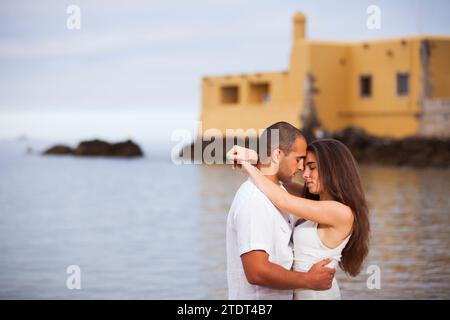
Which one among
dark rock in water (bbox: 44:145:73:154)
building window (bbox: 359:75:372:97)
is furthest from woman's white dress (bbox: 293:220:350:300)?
dark rock in water (bbox: 44:145:73:154)

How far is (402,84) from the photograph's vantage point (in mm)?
28906

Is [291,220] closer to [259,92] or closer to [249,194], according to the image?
[249,194]

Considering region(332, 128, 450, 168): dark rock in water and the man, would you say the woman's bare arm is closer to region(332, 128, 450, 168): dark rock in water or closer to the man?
the man

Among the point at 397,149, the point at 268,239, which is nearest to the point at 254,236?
the point at 268,239

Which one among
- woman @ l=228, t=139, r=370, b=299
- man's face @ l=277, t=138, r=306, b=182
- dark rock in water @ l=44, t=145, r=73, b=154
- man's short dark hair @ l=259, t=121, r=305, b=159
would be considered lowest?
dark rock in water @ l=44, t=145, r=73, b=154

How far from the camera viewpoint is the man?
3.01 m

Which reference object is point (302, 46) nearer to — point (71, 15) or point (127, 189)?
point (127, 189)

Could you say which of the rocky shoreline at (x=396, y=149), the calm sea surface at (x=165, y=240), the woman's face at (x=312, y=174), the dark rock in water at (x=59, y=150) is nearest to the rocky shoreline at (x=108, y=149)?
the dark rock in water at (x=59, y=150)

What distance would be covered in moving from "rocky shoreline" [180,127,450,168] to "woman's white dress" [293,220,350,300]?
24394 millimetres

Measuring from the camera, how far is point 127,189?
3009 cm

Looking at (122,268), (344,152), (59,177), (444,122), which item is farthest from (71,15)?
(59,177)
